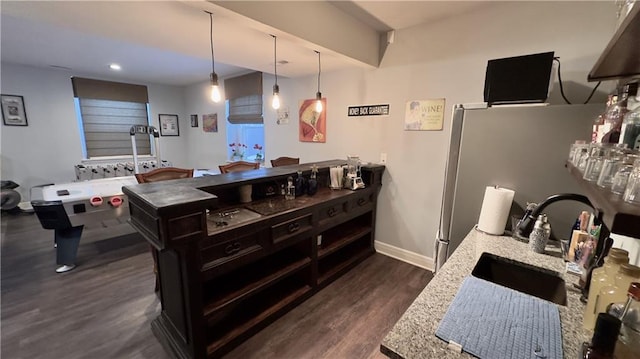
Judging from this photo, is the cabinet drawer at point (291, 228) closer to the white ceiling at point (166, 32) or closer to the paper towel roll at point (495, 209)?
the paper towel roll at point (495, 209)

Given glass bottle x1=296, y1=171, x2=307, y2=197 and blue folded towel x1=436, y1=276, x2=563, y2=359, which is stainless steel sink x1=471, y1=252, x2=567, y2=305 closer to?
blue folded towel x1=436, y1=276, x2=563, y2=359

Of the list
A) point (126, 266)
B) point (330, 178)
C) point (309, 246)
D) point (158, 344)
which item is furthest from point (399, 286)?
point (126, 266)

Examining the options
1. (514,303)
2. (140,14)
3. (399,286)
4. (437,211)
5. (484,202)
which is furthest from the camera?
(437,211)

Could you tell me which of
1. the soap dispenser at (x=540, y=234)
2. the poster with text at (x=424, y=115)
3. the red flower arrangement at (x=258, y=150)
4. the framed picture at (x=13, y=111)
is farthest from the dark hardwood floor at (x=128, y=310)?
the framed picture at (x=13, y=111)

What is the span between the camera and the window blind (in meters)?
4.46

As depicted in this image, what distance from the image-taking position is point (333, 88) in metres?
3.32

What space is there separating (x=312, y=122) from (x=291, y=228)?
2.01 metres

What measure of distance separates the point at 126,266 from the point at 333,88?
317 cm

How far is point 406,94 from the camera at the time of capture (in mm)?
2754

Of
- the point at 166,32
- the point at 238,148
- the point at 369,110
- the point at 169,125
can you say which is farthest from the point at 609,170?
the point at 169,125

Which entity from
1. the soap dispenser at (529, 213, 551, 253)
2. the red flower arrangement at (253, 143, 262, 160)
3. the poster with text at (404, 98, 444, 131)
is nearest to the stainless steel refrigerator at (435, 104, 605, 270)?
the soap dispenser at (529, 213, 551, 253)

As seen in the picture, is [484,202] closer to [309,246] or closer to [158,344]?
[309,246]

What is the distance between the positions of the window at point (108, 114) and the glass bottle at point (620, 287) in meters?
7.11

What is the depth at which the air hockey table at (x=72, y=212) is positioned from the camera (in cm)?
252
